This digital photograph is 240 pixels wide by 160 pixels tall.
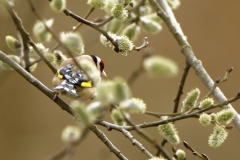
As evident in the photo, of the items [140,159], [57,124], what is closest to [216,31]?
[140,159]

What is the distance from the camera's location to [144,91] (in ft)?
8.87

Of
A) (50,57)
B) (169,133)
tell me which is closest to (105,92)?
(169,133)

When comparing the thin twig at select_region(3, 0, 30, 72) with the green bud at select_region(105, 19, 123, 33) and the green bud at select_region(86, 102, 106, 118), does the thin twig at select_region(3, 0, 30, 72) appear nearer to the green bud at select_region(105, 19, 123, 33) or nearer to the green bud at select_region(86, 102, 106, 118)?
the green bud at select_region(105, 19, 123, 33)

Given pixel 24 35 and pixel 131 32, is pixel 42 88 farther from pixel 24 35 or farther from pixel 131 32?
pixel 131 32

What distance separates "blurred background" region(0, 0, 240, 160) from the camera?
2633mm

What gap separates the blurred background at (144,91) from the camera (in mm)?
2633

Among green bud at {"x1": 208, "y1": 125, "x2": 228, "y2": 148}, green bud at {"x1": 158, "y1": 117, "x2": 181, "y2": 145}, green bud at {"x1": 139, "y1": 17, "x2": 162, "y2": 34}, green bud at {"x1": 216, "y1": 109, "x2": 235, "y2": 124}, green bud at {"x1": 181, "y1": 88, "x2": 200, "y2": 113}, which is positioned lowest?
green bud at {"x1": 208, "y1": 125, "x2": 228, "y2": 148}

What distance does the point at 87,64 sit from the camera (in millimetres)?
824

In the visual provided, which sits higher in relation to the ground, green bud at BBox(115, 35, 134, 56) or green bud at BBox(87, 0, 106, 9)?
green bud at BBox(87, 0, 106, 9)

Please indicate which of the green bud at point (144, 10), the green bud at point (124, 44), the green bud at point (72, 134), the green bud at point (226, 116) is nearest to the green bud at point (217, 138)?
the green bud at point (226, 116)

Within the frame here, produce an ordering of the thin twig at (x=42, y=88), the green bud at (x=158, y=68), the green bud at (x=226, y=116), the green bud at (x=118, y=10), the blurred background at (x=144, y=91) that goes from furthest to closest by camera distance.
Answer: the blurred background at (x=144, y=91) < the green bud at (x=118, y=10) < the thin twig at (x=42, y=88) < the green bud at (x=226, y=116) < the green bud at (x=158, y=68)

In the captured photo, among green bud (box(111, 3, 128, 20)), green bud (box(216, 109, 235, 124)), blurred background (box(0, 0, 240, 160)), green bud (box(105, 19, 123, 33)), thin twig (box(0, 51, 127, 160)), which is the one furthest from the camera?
blurred background (box(0, 0, 240, 160))

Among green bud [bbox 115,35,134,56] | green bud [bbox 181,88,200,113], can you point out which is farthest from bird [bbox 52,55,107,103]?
green bud [bbox 181,88,200,113]

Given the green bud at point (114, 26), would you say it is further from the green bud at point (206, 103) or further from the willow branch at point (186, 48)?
the green bud at point (206, 103)
